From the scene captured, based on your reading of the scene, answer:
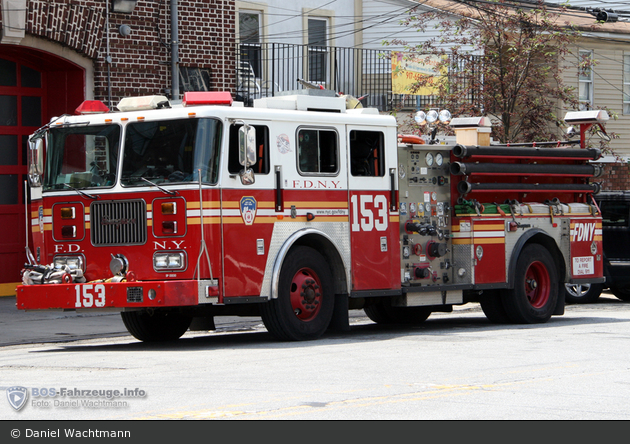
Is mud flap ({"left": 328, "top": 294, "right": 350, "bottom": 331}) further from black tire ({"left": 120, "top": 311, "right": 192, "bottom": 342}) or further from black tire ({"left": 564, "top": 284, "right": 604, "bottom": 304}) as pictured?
black tire ({"left": 564, "top": 284, "right": 604, "bottom": 304})

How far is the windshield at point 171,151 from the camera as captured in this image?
35.8 ft

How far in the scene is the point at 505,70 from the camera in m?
22.3

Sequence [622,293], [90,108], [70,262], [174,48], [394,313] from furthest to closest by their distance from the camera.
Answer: [622,293]
[174,48]
[394,313]
[90,108]
[70,262]

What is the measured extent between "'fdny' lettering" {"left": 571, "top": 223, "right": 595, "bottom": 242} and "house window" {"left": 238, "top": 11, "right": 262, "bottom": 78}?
378 inches

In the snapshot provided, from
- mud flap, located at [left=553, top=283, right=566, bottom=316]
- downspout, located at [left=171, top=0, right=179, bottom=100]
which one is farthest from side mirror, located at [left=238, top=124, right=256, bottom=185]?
downspout, located at [left=171, top=0, right=179, bottom=100]

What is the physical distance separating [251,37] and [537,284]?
35.9 feet

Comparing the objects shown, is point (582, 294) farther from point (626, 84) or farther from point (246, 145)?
point (626, 84)

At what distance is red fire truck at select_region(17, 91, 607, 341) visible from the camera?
35.9 ft

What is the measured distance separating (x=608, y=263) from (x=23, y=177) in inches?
404

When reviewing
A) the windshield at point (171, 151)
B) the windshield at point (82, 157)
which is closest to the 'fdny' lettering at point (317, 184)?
the windshield at point (171, 151)

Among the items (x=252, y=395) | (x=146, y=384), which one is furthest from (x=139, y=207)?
(x=252, y=395)

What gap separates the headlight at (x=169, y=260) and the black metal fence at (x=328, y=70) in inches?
438

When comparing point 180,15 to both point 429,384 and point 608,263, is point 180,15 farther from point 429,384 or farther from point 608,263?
point 429,384

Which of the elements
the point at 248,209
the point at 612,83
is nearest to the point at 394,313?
the point at 248,209
